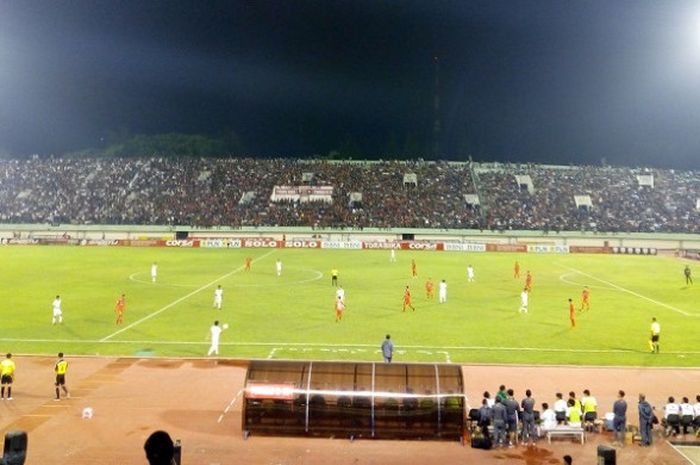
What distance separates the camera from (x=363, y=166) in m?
107

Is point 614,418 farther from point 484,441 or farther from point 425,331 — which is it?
point 425,331

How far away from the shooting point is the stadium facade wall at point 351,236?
272ft

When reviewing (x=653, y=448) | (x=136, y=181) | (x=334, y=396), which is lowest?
(x=653, y=448)

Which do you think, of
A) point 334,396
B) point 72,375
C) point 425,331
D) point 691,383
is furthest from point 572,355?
point 72,375

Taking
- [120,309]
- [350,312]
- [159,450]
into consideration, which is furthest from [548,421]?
[120,309]

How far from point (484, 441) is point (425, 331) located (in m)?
14.3

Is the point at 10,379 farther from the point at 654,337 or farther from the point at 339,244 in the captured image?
the point at 339,244

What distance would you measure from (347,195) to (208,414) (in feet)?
264

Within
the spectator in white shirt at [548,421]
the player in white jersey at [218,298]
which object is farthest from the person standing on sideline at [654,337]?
the player in white jersey at [218,298]

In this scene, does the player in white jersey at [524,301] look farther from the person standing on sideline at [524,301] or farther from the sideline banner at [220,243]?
the sideline banner at [220,243]

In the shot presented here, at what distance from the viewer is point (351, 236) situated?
85.6 m

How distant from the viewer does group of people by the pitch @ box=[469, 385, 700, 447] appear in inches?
653

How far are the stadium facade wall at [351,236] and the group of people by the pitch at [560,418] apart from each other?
64.7 meters

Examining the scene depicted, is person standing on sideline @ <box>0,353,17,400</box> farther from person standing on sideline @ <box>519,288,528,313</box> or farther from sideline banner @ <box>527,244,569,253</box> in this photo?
sideline banner @ <box>527,244,569,253</box>
